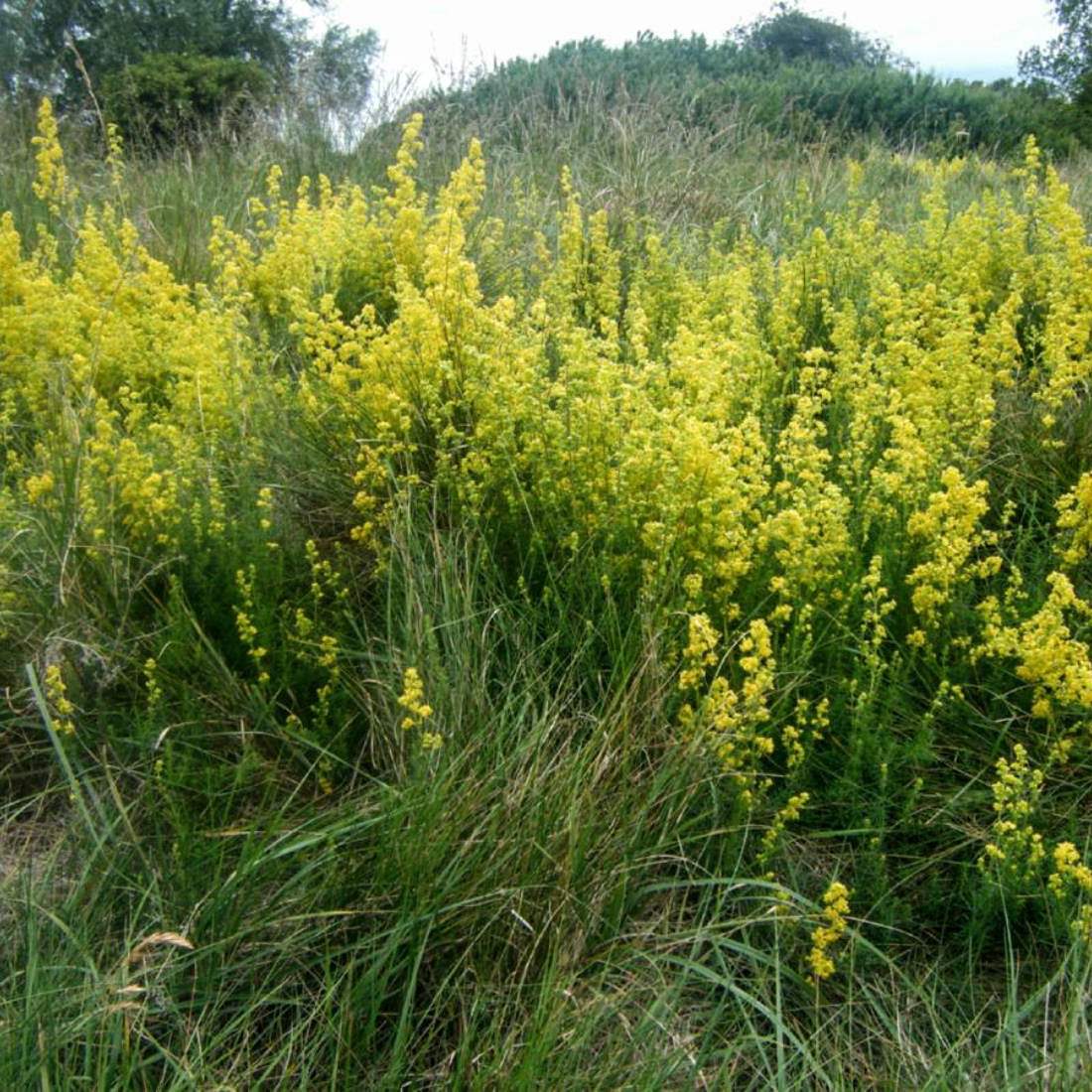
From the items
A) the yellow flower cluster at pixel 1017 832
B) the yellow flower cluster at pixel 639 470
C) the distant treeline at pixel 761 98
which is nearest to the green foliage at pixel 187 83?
the distant treeline at pixel 761 98

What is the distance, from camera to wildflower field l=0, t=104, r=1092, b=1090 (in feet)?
5.77

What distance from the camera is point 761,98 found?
10406mm

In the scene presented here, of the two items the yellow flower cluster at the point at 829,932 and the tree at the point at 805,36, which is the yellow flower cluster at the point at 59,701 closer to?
the yellow flower cluster at the point at 829,932

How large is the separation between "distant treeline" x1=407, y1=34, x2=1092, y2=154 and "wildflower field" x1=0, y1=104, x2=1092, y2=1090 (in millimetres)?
4755

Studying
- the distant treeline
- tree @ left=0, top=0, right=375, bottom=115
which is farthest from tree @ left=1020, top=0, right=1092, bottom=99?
tree @ left=0, top=0, right=375, bottom=115

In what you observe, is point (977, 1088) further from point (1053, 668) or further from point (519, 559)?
point (519, 559)

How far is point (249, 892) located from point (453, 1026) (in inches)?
15.3

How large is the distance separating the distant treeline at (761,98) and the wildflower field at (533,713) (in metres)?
4.75

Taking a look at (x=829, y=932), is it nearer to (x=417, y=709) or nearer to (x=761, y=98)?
(x=417, y=709)

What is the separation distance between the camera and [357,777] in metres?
2.32

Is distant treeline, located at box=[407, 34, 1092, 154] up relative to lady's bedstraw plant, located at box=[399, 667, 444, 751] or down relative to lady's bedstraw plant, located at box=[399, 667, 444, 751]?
up

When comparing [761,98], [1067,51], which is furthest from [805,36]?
[761,98]

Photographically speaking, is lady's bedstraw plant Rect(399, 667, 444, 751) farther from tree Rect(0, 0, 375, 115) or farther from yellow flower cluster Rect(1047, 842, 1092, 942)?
tree Rect(0, 0, 375, 115)

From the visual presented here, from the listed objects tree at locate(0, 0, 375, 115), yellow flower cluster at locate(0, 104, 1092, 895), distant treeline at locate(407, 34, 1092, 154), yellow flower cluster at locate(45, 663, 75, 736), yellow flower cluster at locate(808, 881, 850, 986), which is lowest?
yellow flower cluster at locate(808, 881, 850, 986)
